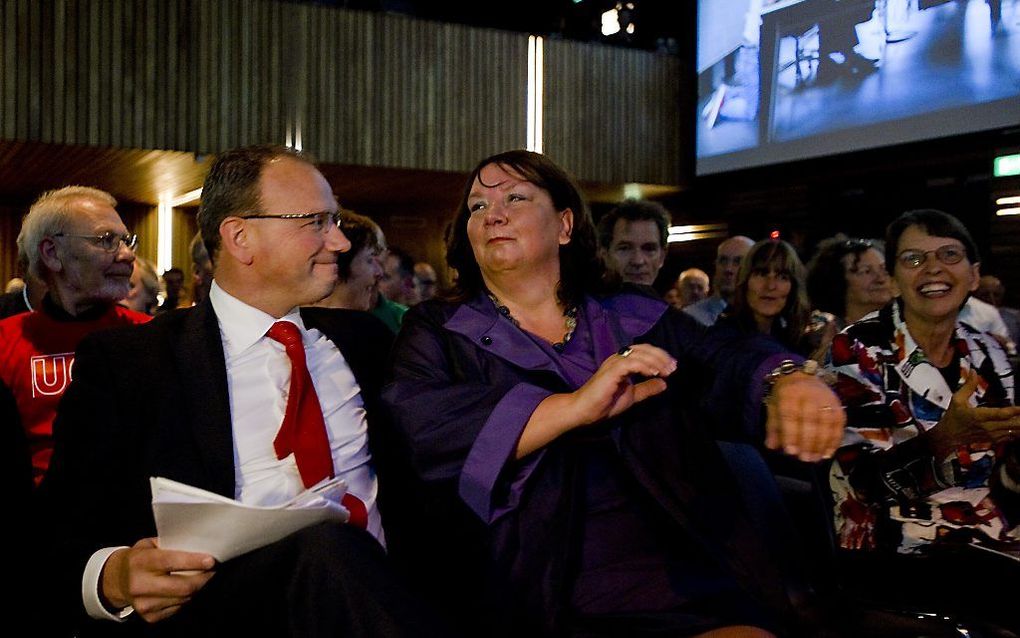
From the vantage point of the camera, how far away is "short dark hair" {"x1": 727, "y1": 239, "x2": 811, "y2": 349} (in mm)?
3900

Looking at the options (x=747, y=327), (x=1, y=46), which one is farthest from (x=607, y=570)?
(x=1, y=46)

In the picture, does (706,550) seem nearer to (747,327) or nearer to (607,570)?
(607,570)

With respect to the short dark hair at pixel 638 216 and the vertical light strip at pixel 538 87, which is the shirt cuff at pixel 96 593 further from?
the vertical light strip at pixel 538 87

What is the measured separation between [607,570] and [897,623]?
0.59m

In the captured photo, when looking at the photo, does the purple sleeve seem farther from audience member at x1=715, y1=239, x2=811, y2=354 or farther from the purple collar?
audience member at x1=715, y1=239, x2=811, y2=354

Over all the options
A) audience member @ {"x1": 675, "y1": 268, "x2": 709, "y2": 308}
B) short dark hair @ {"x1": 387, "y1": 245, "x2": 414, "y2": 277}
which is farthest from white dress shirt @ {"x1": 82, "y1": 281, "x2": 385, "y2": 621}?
audience member @ {"x1": 675, "y1": 268, "x2": 709, "y2": 308}

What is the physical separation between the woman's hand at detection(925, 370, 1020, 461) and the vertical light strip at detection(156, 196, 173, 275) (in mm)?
11985

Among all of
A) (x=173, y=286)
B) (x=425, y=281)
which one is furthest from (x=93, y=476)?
(x=173, y=286)

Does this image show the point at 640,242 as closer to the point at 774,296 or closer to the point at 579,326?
the point at 774,296

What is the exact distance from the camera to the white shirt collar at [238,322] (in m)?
1.91

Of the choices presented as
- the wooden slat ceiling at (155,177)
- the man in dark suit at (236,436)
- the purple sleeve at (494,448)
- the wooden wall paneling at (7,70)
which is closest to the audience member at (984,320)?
the purple sleeve at (494,448)

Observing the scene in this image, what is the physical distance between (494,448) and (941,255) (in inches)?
55.0

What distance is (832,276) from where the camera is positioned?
4180mm

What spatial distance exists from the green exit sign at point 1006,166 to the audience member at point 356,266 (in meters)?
6.66
